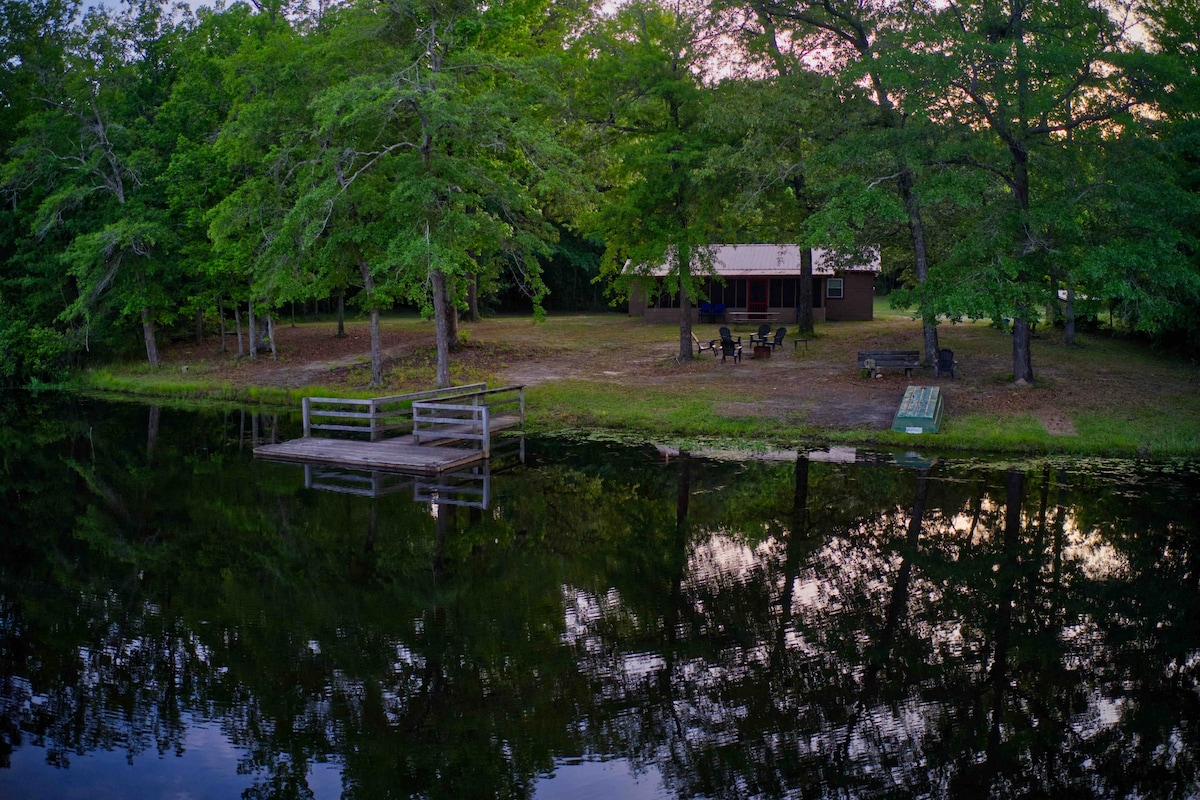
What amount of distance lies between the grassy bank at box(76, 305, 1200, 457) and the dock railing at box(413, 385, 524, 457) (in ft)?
2.46

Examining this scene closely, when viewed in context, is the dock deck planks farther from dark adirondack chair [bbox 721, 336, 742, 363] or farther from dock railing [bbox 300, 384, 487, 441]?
dark adirondack chair [bbox 721, 336, 742, 363]

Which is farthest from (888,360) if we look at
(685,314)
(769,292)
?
(769,292)

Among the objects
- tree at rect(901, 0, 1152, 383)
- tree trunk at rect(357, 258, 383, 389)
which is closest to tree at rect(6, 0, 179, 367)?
tree trunk at rect(357, 258, 383, 389)

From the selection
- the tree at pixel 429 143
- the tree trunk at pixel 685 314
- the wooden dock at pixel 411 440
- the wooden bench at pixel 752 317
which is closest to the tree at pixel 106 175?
the tree at pixel 429 143

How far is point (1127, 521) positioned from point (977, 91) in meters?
10.8

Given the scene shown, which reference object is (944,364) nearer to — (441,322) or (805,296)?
(805,296)

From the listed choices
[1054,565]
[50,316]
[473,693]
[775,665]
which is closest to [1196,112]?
[1054,565]

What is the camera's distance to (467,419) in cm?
1903

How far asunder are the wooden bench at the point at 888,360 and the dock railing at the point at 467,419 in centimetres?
908

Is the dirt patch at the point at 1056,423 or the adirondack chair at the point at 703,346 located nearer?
the dirt patch at the point at 1056,423

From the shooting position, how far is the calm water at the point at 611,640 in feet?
21.4

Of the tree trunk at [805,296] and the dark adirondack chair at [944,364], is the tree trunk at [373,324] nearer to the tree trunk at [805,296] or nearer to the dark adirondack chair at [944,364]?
the dark adirondack chair at [944,364]

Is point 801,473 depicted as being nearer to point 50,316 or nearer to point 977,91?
point 977,91

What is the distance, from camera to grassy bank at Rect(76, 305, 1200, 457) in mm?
18000
